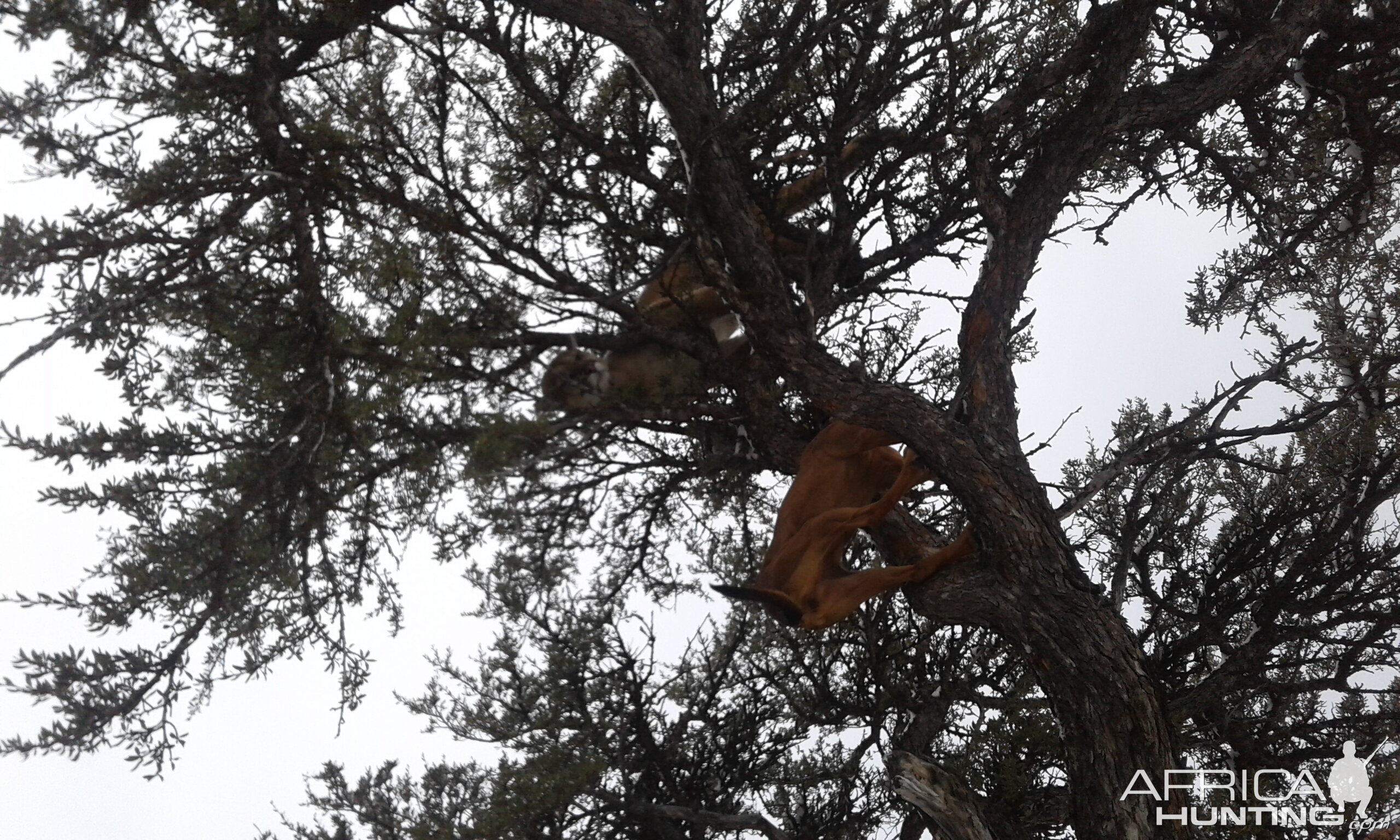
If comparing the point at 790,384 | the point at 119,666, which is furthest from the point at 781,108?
the point at 119,666

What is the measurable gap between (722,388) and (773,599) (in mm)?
1308

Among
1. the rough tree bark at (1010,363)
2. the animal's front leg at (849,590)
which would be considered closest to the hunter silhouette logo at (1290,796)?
the rough tree bark at (1010,363)

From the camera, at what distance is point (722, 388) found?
5.03 metres

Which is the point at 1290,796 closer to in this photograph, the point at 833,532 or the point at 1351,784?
the point at 1351,784

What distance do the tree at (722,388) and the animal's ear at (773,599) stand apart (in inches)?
21.1

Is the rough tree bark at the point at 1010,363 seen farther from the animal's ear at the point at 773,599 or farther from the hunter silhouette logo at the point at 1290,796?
the hunter silhouette logo at the point at 1290,796

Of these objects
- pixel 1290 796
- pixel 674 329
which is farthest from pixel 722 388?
pixel 1290 796

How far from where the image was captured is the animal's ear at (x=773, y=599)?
3.93 meters

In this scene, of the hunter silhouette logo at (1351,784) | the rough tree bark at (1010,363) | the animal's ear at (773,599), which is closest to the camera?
the rough tree bark at (1010,363)

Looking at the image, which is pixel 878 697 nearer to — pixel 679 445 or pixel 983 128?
pixel 679 445

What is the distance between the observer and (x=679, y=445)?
20.4 ft

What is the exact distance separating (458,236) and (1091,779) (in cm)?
320

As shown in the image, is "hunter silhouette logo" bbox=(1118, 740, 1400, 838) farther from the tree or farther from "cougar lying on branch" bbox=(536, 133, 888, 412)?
"cougar lying on branch" bbox=(536, 133, 888, 412)

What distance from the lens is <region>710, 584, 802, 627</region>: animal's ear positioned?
3.93m
